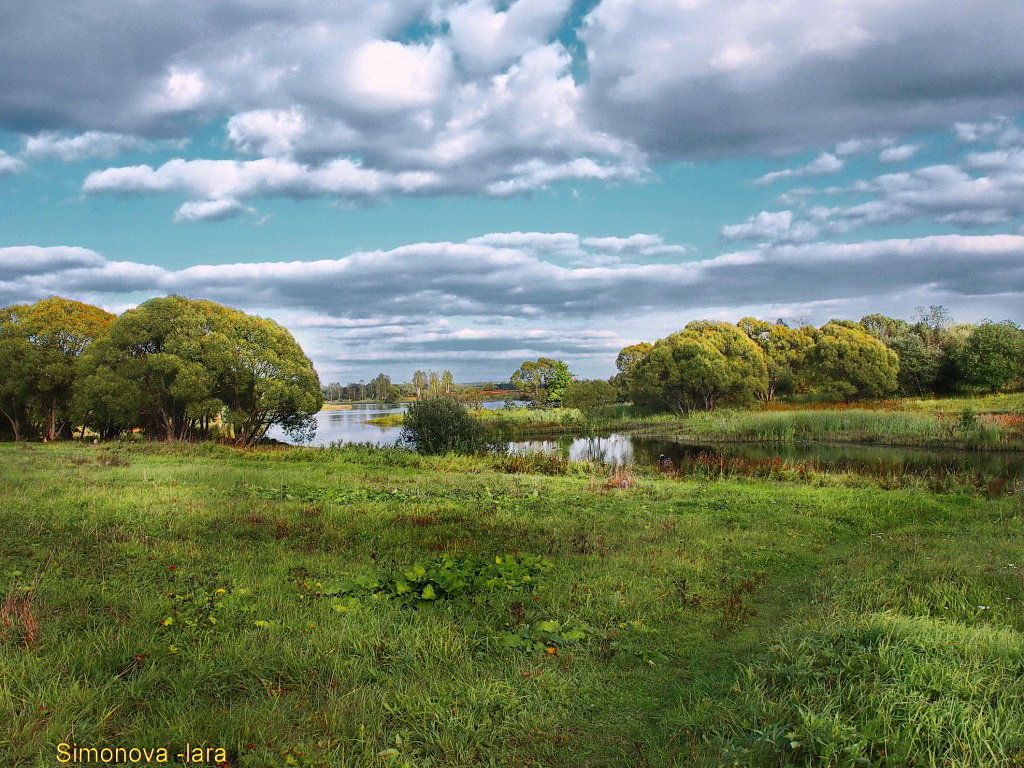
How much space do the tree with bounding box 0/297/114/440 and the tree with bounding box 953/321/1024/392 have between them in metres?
59.0

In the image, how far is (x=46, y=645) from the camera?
4668 millimetres

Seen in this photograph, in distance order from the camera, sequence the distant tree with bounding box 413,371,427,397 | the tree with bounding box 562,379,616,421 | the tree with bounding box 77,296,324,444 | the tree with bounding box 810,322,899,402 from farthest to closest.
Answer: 1. the distant tree with bounding box 413,371,427,397
2. the tree with bounding box 562,379,616,421
3. the tree with bounding box 810,322,899,402
4. the tree with bounding box 77,296,324,444

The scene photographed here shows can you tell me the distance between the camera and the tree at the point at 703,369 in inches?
1972

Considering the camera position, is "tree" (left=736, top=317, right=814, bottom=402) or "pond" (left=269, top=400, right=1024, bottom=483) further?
"tree" (left=736, top=317, right=814, bottom=402)

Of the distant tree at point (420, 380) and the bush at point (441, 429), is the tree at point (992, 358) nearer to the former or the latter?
the bush at point (441, 429)

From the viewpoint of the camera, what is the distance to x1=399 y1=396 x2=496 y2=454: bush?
24.4m

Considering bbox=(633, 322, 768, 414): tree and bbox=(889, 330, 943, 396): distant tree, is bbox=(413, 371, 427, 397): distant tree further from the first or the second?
bbox=(889, 330, 943, 396): distant tree

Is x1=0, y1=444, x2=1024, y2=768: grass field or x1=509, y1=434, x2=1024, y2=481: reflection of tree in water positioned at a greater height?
x1=0, y1=444, x2=1024, y2=768: grass field

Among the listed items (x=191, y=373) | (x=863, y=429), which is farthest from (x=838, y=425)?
(x=191, y=373)

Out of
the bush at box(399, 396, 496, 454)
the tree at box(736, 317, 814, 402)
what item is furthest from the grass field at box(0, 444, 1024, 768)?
the tree at box(736, 317, 814, 402)

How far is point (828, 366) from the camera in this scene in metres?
53.1

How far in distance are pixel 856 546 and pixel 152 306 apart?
1081 inches

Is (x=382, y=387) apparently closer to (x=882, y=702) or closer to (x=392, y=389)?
(x=392, y=389)

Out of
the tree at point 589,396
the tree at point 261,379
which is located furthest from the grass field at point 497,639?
the tree at point 589,396
